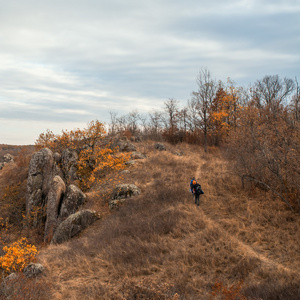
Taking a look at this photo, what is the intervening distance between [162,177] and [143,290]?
48.5 feet

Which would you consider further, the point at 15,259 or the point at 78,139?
the point at 78,139

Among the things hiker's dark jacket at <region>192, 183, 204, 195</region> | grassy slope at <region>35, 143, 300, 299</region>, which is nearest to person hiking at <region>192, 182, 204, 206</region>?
hiker's dark jacket at <region>192, 183, 204, 195</region>

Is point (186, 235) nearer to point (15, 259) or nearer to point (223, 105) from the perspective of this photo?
point (15, 259)

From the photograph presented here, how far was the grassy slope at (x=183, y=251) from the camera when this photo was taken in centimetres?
786

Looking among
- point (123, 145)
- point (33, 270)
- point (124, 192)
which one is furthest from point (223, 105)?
point (33, 270)

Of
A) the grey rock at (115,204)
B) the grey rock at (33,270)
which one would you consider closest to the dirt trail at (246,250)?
the grey rock at (115,204)

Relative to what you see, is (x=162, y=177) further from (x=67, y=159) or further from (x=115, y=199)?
(x=67, y=159)

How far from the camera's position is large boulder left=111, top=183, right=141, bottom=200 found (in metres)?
18.9

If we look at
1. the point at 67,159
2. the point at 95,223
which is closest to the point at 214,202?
the point at 95,223

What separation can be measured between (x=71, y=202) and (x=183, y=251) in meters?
11.5

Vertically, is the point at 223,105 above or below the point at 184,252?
above

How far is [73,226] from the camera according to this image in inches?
624

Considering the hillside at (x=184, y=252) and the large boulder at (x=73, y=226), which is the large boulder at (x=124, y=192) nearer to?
the hillside at (x=184, y=252)

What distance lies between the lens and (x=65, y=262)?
36.1ft
